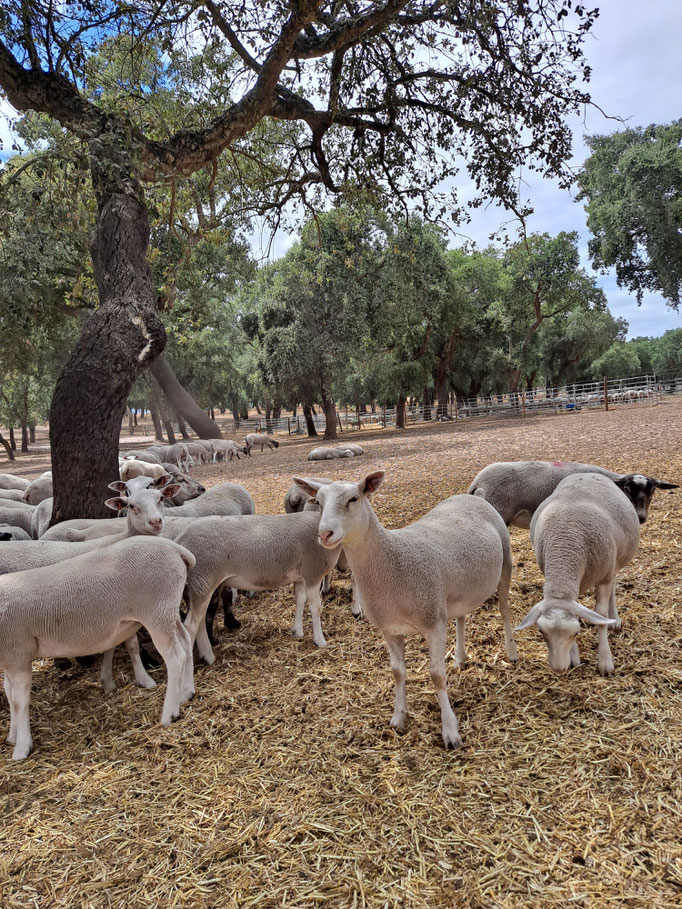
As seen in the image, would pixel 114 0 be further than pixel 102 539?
Yes

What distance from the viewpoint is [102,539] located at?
463 cm

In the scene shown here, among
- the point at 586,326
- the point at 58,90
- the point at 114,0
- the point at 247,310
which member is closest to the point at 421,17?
the point at 114,0

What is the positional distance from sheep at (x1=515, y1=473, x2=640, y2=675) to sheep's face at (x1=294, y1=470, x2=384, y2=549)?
1202 mm

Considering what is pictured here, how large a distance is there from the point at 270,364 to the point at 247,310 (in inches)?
221

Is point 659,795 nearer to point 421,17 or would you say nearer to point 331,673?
point 331,673

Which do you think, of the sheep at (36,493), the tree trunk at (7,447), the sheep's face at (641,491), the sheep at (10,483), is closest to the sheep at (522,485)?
the sheep's face at (641,491)

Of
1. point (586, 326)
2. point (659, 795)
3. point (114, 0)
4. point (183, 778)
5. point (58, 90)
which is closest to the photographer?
Result: point (659, 795)

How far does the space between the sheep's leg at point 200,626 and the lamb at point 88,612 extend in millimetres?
398

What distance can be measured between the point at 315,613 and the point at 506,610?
1.81 meters

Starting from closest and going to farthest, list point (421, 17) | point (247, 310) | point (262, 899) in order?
point (262, 899) → point (421, 17) → point (247, 310)

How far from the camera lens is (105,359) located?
5.43 meters

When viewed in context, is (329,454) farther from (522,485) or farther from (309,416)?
(522,485)

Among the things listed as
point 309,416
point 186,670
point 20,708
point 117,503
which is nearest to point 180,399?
point 309,416

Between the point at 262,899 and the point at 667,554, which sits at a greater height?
the point at 667,554
